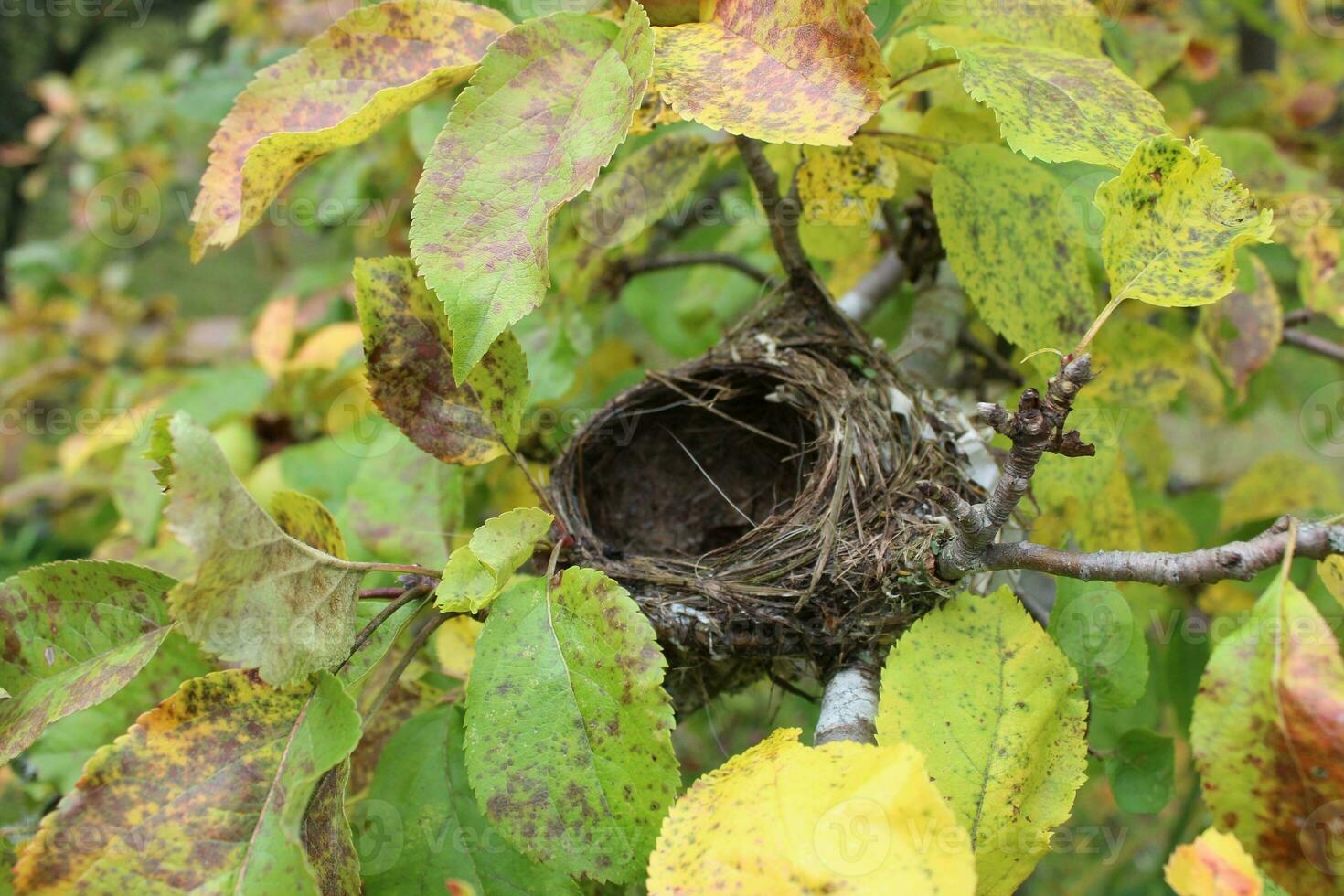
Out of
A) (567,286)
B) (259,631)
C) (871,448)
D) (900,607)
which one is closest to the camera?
(259,631)

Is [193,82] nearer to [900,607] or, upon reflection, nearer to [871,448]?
[871,448]

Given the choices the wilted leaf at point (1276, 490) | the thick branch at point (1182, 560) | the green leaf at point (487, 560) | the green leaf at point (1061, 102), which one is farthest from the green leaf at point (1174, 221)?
the wilted leaf at point (1276, 490)

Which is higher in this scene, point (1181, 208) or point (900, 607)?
point (1181, 208)

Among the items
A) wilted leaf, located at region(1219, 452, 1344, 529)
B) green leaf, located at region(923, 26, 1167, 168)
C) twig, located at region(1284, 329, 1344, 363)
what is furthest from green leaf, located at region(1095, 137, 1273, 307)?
wilted leaf, located at region(1219, 452, 1344, 529)

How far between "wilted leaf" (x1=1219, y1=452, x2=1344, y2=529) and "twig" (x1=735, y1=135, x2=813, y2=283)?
828 mm

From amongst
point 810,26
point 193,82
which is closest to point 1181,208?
point 810,26

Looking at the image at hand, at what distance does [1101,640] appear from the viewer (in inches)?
29.5

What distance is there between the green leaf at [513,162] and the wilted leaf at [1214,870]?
21.9 inches

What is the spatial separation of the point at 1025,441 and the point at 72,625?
0.68m

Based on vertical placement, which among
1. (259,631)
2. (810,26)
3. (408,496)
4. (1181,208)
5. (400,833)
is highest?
(810,26)

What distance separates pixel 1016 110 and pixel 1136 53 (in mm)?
703

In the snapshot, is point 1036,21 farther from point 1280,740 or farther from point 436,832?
point 436,832

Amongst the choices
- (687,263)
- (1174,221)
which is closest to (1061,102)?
(1174,221)

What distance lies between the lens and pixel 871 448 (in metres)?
0.89
